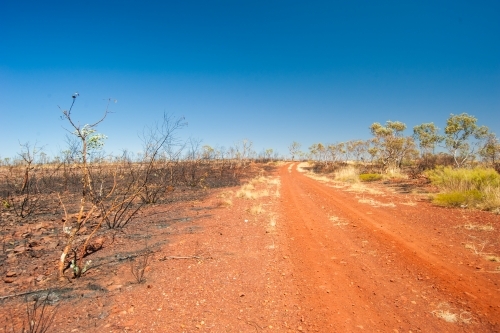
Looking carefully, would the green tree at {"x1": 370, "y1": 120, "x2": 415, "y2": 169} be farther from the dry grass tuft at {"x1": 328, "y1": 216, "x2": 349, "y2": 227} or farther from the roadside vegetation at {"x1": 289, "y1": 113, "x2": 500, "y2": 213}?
the dry grass tuft at {"x1": 328, "y1": 216, "x2": 349, "y2": 227}

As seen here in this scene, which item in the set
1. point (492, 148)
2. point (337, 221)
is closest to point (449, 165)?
point (492, 148)

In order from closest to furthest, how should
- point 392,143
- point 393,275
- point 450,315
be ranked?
point 450,315 < point 393,275 < point 392,143

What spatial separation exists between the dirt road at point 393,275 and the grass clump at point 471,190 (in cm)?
110

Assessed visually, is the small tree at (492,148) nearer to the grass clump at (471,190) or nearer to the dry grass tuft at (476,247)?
the grass clump at (471,190)

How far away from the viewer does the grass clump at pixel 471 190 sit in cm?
853

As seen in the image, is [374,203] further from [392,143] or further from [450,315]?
[392,143]

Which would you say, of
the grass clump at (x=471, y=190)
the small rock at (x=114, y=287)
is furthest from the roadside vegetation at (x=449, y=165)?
the small rock at (x=114, y=287)

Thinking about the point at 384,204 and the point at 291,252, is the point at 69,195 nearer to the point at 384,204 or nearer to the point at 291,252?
the point at 291,252

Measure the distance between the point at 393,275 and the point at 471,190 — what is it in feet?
25.6

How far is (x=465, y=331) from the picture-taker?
2947 millimetres

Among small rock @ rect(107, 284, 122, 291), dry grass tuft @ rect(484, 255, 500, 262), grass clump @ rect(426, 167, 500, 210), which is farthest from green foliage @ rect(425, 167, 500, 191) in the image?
small rock @ rect(107, 284, 122, 291)

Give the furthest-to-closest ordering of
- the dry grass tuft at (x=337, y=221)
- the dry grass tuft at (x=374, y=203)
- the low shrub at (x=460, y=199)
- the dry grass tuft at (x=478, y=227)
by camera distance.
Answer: the dry grass tuft at (x=374, y=203)
the low shrub at (x=460, y=199)
the dry grass tuft at (x=337, y=221)
the dry grass tuft at (x=478, y=227)

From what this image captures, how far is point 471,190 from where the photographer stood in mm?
9625

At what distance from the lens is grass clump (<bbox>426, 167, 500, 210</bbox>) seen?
28.0ft
